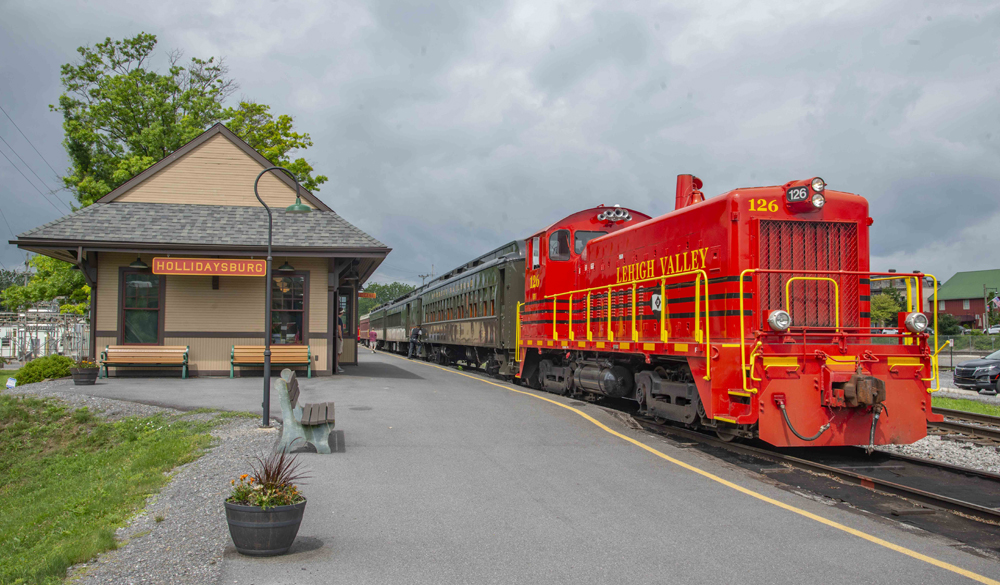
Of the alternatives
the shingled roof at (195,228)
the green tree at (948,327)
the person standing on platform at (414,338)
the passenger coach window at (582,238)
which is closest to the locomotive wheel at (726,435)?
the passenger coach window at (582,238)

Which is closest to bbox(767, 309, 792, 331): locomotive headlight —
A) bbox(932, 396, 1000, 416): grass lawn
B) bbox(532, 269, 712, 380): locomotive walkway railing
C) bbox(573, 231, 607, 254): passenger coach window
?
bbox(532, 269, 712, 380): locomotive walkway railing

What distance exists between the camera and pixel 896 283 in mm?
10031

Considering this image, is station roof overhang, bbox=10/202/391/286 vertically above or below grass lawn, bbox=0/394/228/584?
above

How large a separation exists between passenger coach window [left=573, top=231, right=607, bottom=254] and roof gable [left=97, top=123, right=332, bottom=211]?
32.7 feet

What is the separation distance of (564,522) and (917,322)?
5.75 m

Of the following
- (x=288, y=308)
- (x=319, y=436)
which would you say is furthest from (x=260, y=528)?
(x=288, y=308)

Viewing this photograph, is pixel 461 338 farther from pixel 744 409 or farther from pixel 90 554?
pixel 90 554

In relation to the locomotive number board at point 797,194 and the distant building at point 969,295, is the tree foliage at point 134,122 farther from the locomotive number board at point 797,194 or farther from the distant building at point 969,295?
the distant building at point 969,295

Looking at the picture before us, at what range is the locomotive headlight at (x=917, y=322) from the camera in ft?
28.8

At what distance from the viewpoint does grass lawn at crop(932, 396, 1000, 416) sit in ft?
52.0

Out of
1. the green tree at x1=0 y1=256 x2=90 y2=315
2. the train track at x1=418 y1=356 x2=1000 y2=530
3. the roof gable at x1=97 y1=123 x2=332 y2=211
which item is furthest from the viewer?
the green tree at x1=0 y1=256 x2=90 y2=315

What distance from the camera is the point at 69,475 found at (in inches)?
462

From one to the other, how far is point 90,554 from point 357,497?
2.42 metres

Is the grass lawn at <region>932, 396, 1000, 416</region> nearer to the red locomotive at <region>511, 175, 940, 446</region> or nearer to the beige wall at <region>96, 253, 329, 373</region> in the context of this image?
the red locomotive at <region>511, 175, 940, 446</region>
